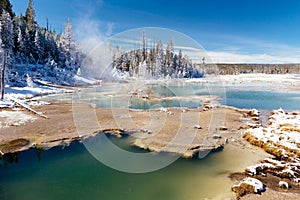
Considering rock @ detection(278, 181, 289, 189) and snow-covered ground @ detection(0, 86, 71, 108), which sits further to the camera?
snow-covered ground @ detection(0, 86, 71, 108)

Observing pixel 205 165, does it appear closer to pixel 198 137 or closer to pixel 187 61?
pixel 198 137

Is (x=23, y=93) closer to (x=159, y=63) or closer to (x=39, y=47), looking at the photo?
(x=39, y=47)

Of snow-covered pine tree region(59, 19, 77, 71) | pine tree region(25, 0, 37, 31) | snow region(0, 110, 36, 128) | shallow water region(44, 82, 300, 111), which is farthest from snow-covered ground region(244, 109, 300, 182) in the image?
pine tree region(25, 0, 37, 31)

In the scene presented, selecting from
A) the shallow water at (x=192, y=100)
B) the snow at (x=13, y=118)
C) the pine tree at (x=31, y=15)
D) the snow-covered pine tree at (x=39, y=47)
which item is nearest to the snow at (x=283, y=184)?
the snow at (x=13, y=118)

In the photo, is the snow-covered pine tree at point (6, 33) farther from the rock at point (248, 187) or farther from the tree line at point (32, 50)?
the rock at point (248, 187)

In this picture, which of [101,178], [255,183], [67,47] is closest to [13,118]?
[101,178]

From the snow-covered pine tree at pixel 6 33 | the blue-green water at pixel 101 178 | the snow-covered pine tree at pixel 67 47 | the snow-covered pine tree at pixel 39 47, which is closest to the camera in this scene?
the blue-green water at pixel 101 178

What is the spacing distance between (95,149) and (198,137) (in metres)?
8.23

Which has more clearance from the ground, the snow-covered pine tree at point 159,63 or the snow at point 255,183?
the snow-covered pine tree at point 159,63

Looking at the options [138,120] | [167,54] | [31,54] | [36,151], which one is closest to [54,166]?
[36,151]

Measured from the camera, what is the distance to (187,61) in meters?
111

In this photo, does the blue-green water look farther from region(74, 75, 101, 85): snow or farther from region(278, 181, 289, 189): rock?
region(74, 75, 101, 85): snow

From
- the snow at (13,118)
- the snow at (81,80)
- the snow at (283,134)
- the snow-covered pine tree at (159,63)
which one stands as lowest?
the snow at (283,134)

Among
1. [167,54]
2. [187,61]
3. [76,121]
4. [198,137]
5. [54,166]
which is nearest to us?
[54,166]
